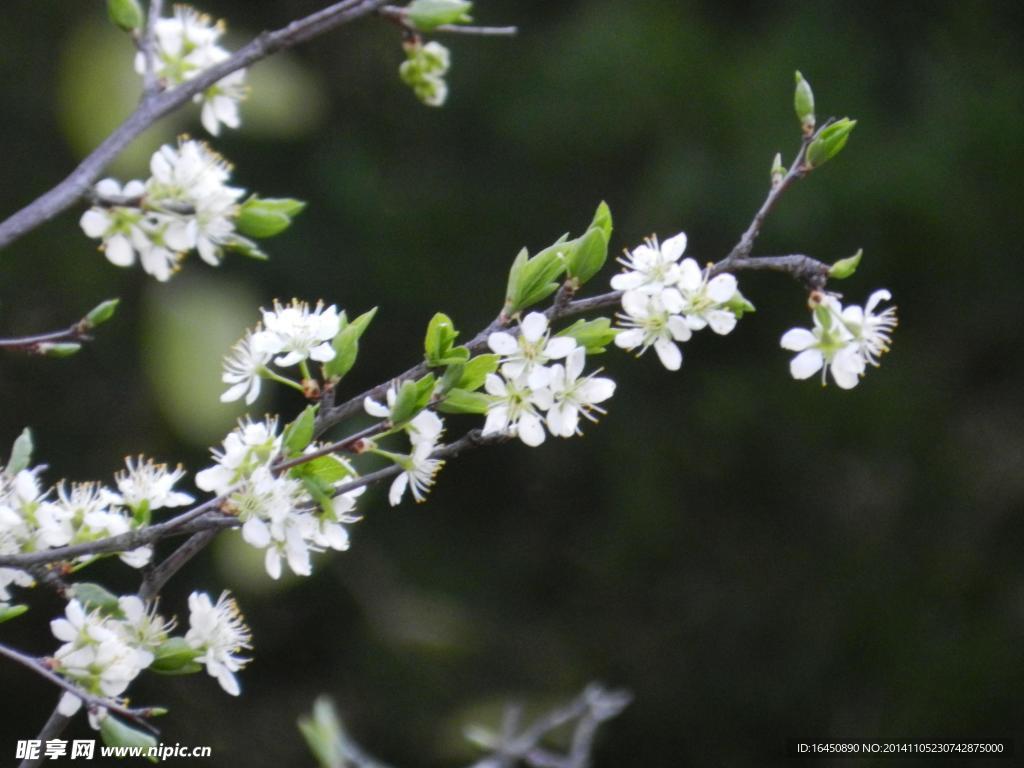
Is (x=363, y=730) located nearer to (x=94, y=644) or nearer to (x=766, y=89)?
(x=766, y=89)

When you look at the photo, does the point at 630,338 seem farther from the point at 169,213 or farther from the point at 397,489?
the point at 169,213

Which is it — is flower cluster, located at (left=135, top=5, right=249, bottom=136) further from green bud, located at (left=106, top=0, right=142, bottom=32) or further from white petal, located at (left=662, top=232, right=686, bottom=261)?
white petal, located at (left=662, top=232, right=686, bottom=261)

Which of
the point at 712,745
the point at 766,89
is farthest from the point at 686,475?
the point at 766,89

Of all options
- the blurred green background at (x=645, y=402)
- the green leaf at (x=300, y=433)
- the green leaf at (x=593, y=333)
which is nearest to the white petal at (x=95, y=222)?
the green leaf at (x=300, y=433)

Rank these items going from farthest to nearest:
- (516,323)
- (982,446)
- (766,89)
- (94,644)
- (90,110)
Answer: (982,446) → (766,89) → (90,110) → (516,323) → (94,644)

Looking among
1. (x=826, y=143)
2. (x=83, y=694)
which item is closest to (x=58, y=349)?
(x=83, y=694)

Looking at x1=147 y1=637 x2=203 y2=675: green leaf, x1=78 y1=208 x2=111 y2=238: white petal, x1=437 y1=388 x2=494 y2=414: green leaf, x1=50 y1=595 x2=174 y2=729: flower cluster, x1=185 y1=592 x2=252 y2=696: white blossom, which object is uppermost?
x1=78 y1=208 x2=111 y2=238: white petal

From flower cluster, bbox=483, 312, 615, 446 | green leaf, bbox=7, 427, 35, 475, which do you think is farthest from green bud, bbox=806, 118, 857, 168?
green leaf, bbox=7, 427, 35, 475
